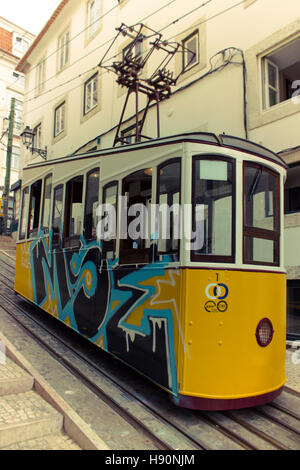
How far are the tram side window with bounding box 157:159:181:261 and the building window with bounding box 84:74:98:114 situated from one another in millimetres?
11651

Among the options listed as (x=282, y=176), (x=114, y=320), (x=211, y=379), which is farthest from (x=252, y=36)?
(x=211, y=379)

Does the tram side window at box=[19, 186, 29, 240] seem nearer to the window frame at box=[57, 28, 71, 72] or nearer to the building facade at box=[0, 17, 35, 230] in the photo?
the window frame at box=[57, 28, 71, 72]

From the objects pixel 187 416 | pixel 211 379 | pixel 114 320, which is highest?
pixel 114 320

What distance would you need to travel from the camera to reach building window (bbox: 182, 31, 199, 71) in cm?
1035

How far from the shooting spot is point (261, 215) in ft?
14.8

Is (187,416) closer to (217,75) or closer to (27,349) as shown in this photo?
(27,349)

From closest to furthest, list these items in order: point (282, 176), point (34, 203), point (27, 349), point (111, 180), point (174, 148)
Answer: point (174, 148), point (282, 176), point (111, 180), point (27, 349), point (34, 203)

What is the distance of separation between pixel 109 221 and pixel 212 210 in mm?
1697

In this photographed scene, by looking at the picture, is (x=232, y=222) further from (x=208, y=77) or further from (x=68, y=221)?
(x=208, y=77)

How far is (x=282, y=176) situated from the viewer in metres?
4.91

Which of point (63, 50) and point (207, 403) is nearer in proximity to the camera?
point (207, 403)

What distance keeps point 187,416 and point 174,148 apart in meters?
3.06

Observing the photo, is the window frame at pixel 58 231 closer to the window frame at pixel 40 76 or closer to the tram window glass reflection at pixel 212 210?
the tram window glass reflection at pixel 212 210

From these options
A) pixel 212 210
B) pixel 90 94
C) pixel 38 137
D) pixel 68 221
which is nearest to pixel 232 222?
pixel 212 210
